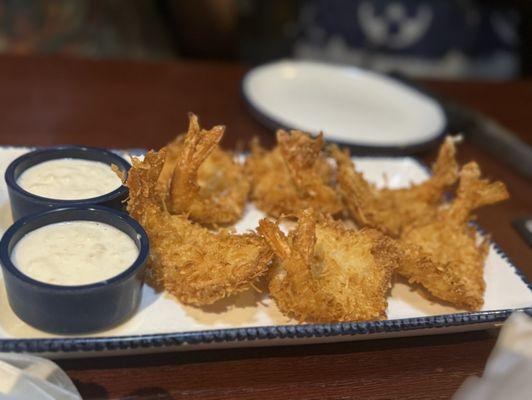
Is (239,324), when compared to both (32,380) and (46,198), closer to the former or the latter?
(32,380)

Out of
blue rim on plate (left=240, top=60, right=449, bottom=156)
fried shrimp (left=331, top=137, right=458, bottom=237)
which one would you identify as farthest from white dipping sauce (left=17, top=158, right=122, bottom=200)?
blue rim on plate (left=240, top=60, right=449, bottom=156)

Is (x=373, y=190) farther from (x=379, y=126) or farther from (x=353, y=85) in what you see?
(x=353, y=85)

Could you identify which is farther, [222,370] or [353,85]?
[353,85]

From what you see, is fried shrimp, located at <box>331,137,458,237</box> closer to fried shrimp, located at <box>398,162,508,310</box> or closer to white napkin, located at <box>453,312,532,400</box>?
fried shrimp, located at <box>398,162,508,310</box>

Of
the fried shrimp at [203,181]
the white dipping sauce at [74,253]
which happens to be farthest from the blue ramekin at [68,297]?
the fried shrimp at [203,181]

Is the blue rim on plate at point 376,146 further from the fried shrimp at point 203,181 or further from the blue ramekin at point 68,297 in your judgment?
the blue ramekin at point 68,297

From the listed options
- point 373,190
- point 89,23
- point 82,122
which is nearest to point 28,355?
point 373,190
